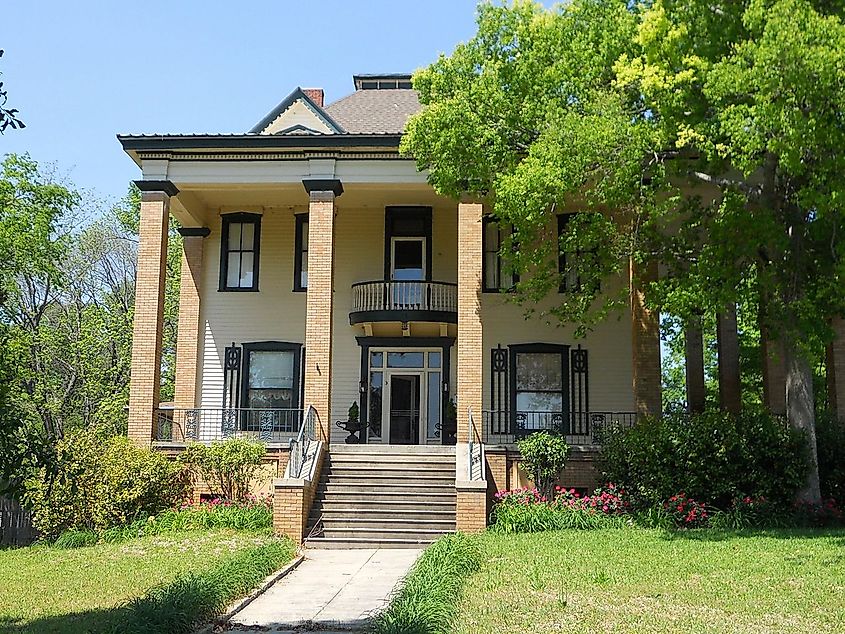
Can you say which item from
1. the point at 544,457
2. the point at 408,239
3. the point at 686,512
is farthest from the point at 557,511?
the point at 408,239

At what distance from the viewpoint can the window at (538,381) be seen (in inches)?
887

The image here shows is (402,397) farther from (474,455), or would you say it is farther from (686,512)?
(686,512)

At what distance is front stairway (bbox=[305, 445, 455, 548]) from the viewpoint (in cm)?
1628

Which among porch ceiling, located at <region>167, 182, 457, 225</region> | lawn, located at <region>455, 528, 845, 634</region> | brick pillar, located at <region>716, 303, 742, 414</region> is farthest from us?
brick pillar, located at <region>716, 303, 742, 414</region>

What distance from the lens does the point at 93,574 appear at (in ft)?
41.3

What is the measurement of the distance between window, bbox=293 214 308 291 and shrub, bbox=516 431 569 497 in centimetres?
806

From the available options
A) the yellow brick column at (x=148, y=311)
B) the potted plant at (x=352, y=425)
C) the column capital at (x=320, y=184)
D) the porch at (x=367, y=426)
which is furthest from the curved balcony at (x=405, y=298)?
the yellow brick column at (x=148, y=311)

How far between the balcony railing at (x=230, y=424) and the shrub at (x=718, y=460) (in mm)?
8805

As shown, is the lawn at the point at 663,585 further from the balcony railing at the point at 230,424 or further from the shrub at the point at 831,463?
the balcony railing at the point at 230,424

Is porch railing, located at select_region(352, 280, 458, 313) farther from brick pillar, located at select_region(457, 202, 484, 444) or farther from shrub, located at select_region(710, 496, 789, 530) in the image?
shrub, located at select_region(710, 496, 789, 530)

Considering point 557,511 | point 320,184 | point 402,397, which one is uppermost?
point 320,184

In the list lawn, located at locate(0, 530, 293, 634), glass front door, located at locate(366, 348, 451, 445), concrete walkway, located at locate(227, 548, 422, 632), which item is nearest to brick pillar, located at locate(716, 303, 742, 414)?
glass front door, located at locate(366, 348, 451, 445)

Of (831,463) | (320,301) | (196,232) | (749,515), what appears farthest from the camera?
(196,232)

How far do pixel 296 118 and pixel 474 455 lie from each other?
9.27 meters
